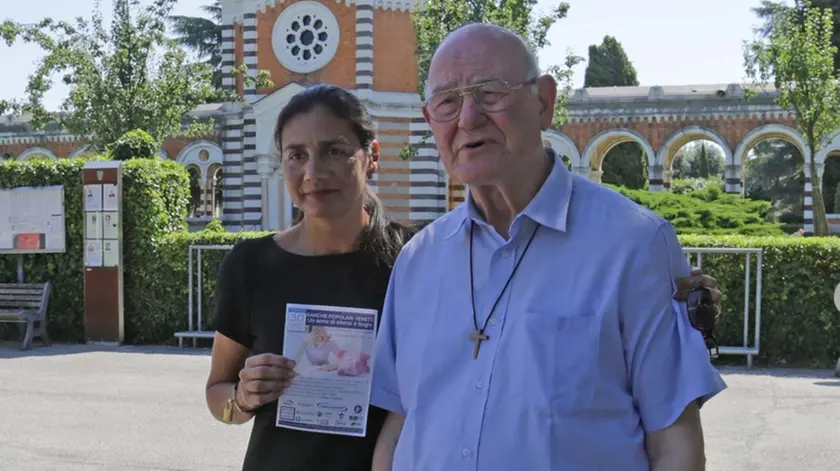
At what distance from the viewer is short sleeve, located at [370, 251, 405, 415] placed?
2.22 metres

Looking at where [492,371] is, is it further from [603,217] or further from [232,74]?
[232,74]

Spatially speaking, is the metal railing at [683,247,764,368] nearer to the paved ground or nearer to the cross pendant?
the paved ground

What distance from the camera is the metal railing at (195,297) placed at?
454 inches

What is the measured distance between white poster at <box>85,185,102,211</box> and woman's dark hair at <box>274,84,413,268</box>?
973cm

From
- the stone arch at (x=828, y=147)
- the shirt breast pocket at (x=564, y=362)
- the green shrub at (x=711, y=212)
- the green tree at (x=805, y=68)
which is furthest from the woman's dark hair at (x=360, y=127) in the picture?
the stone arch at (x=828, y=147)

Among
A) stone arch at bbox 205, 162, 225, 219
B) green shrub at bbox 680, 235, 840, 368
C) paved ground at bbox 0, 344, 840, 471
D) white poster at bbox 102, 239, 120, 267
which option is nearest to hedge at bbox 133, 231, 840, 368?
green shrub at bbox 680, 235, 840, 368

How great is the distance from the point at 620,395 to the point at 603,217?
1.16ft

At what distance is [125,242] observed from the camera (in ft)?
39.5

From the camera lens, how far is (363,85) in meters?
26.2

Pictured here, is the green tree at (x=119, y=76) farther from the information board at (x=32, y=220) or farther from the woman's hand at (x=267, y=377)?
the woman's hand at (x=267, y=377)

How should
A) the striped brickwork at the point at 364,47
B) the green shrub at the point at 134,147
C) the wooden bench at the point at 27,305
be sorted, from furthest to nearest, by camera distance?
the striped brickwork at the point at 364,47 → the green shrub at the point at 134,147 → the wooden bench at the point at 27,305

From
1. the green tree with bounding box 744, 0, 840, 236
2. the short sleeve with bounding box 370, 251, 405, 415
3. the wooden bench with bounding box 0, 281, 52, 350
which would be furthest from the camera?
the green tree with bounding box 744, 0, 840, 236

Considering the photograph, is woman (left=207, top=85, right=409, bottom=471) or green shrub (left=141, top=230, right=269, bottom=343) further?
green shrub (left=141, top=230, right=269, bottom=343)

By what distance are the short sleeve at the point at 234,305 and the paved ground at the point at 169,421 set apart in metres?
3.67
